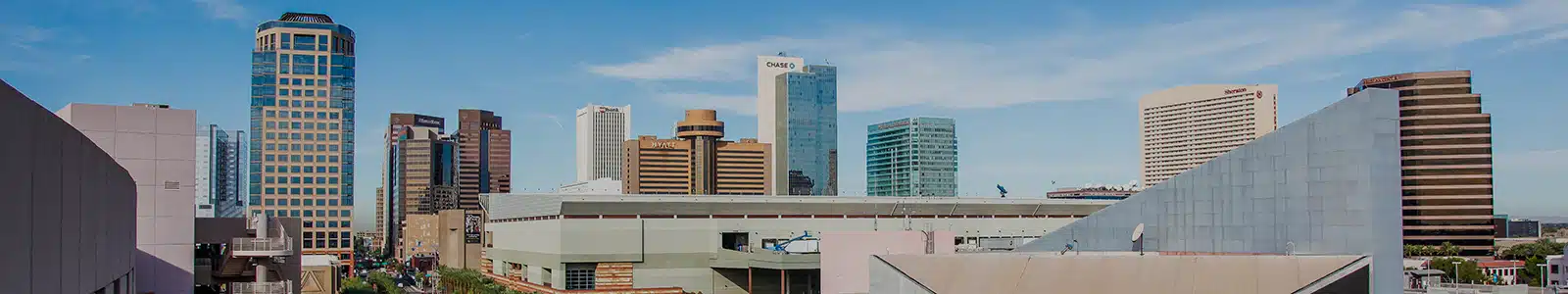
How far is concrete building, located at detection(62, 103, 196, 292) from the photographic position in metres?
36.2

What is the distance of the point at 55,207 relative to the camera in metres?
15.4

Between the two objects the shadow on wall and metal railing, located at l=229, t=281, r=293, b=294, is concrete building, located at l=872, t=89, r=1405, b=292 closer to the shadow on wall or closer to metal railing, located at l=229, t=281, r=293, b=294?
metal railing, located at l=229, t=281, r=293, b=294

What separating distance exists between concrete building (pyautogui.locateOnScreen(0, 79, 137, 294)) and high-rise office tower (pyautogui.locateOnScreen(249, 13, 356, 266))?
5730 inches

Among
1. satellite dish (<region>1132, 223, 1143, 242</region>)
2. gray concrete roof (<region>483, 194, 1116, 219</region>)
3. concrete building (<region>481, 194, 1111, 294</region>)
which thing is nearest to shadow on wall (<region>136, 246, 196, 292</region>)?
satellite dish (<region>1132, 223, 1143, 242</region>)

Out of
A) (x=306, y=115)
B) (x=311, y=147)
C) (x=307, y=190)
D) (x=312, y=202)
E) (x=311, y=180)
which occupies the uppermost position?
(x=306, y=115)

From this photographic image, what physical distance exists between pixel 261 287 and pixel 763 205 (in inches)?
2567

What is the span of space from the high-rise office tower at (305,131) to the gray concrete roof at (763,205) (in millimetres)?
47454

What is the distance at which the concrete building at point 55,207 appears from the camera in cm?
1281

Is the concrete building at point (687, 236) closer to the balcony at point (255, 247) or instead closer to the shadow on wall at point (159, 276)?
the balcony at point (255, 247)

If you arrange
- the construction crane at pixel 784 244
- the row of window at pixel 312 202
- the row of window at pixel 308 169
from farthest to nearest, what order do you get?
the row of window at pixel 308 169 < the row of window at pixel 312 202 < the construction crane at pixel 784 244

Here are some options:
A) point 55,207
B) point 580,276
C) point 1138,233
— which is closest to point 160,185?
point 55,207

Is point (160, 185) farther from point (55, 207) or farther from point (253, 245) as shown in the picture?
point (55, 207)

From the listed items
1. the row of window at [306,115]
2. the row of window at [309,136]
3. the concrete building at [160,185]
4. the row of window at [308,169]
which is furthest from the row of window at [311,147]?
the concrete building at [160,185]

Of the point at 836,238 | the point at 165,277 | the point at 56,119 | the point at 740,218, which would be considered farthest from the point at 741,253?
the point at 56,119
